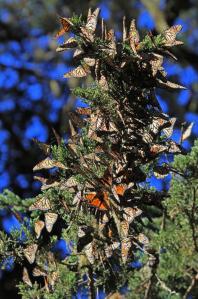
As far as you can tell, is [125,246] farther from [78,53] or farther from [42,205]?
[78,53]

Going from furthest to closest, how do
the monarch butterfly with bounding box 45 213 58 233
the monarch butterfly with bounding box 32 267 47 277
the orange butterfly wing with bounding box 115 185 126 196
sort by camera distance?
1. the monarch butterfly with bounding box 32 267 47 277
2. the monarch butterfly with bounding box 45 213 58 233
3. the orange butterfly wing with bounding box 115 185 126 196

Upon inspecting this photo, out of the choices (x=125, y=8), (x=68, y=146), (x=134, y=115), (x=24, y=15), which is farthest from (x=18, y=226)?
(x=24, y=15)

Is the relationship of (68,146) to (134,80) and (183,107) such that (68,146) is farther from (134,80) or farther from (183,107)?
(183,107)

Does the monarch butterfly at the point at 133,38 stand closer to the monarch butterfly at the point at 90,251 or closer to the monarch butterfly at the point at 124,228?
the monarch butterfly at the point at 124,228

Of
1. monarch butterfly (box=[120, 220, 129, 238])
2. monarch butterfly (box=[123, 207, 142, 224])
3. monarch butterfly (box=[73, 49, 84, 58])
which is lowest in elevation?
monarch butterfly (box=[120, 220, 129, 238])

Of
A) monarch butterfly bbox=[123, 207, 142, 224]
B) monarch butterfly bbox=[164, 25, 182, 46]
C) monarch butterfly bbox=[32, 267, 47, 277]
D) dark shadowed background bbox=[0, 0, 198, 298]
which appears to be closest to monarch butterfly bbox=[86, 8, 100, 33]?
monarch butterfly bbox=[164, 25, 182, 46]

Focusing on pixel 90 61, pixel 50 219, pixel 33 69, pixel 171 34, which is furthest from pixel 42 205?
pixel 33 69

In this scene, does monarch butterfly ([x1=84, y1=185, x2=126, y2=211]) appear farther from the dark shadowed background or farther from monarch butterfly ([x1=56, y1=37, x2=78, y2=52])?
the dark shadowed background

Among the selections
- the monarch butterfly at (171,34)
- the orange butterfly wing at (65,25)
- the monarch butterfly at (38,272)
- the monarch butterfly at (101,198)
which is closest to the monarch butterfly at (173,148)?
the monarch butterfly at (101,198)
